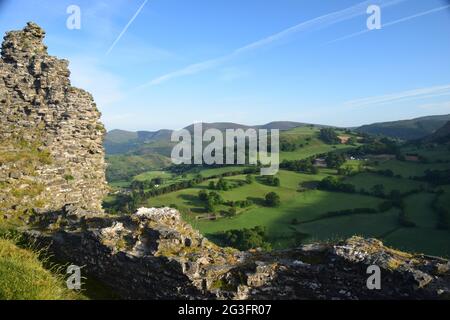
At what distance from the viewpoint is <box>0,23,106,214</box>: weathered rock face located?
537 inches

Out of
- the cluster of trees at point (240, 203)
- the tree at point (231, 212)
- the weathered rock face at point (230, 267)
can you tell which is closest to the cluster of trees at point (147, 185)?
the cluster of trees at point (240, 203)

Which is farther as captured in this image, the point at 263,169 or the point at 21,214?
the point at 263,169

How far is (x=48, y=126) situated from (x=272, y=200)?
6249 cm

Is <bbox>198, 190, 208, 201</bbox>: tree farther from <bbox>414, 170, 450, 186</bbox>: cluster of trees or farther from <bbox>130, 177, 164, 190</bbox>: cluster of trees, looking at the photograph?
<bbox>414, 170, 450, 186</bbox>: cluster of trees

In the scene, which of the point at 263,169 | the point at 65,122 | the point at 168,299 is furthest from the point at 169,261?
the point at 263,169

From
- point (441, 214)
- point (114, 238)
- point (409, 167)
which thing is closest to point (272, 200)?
point (441, 214)

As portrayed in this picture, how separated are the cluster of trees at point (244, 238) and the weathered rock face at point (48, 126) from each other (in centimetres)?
3468

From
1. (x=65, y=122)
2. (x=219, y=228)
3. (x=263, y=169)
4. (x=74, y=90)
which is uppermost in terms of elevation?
(x=74, y=90)

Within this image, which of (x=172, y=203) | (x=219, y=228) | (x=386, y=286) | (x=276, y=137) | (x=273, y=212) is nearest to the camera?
(x=386, y=286)

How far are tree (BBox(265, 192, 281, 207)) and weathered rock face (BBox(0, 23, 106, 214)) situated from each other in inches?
2372

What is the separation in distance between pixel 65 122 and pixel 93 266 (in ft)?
23.1

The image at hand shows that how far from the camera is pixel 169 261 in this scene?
894cm

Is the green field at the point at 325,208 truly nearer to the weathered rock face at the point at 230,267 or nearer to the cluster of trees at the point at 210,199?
the cluster of trees at the point at 210,199
